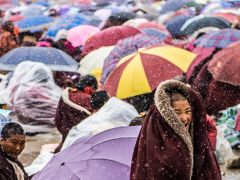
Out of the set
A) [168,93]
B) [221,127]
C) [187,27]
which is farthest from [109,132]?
[187,27]

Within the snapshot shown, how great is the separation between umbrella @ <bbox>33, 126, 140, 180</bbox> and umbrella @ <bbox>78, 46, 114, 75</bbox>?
19.7ft

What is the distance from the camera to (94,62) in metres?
11.7

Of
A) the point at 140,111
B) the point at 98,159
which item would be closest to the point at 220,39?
the point at 140,111

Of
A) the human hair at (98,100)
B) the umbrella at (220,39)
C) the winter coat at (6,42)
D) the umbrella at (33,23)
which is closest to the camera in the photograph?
the human hair at (98,100)

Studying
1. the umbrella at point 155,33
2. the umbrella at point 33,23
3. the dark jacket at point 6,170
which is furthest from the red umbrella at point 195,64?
the umbrella at point 33,23

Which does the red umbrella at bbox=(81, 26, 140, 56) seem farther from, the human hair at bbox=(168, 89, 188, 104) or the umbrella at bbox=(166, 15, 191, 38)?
the human hair at bbox=(168, 89, 188, 104)

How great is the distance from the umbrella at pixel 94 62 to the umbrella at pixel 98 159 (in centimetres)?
602

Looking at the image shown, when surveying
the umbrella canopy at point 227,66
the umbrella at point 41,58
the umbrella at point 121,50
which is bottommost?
the umbrella at point 41,58

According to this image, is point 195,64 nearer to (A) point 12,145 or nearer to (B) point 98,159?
(A) point 12,145

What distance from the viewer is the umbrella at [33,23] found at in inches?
736

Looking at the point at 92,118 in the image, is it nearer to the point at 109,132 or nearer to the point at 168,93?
the point at 109,132

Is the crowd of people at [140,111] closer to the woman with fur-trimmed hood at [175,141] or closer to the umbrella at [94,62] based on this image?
the woman with fur-trimmed hood at [175,141]

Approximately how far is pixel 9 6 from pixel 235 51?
807 inches

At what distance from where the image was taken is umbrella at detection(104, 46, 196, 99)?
926cm
